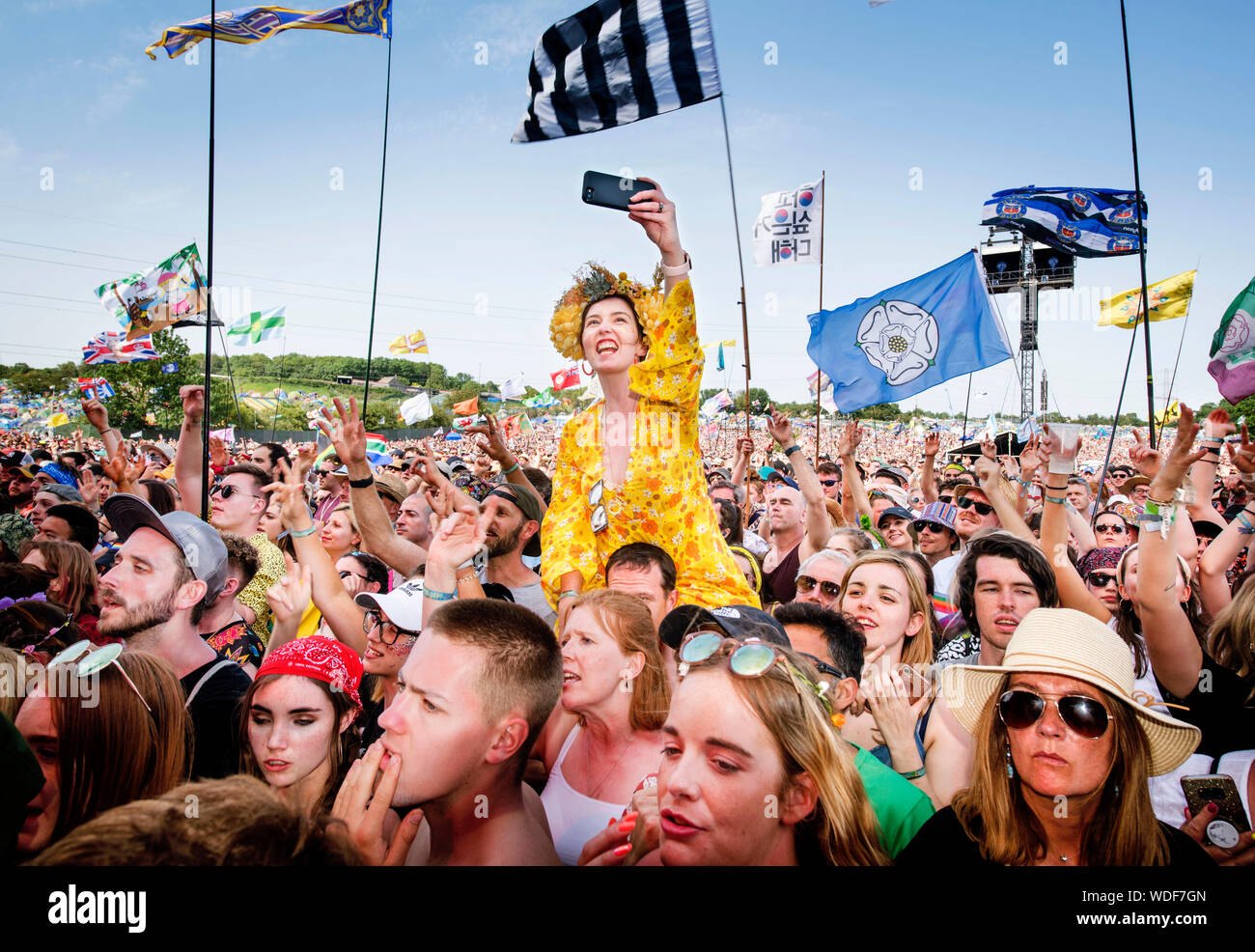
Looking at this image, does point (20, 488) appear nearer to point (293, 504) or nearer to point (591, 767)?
point (293, 504)

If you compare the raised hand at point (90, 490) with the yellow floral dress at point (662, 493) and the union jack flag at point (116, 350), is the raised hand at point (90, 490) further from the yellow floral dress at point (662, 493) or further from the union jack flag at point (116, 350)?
the union jack flag at point (116, 350)

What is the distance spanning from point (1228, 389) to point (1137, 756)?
5.16 m

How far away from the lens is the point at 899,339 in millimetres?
7246

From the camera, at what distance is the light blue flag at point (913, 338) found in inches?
274

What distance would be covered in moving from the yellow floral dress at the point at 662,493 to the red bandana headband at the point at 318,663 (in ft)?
3.14

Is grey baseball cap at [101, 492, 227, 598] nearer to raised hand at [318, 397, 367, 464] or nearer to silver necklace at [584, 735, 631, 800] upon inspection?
raised hand at [318, 397, 367, 464]

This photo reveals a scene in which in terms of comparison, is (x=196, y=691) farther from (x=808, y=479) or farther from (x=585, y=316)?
(x=808, y=479)

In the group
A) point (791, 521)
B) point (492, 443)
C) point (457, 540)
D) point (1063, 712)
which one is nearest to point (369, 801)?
point (457, 540)

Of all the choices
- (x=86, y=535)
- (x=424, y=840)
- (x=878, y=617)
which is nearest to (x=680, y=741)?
(x=424, y=840)

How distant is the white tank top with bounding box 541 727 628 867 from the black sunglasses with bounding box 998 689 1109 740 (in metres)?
1.20

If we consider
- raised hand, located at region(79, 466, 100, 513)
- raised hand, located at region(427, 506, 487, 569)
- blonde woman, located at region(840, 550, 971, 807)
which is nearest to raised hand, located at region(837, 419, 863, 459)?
blonde woman, located at region(840, 550, 971, 807)

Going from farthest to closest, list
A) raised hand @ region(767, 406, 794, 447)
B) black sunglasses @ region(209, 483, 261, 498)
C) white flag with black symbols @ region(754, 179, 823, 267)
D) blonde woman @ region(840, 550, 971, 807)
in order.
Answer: white flag with black symbols @ region(754, 179, 823, 267) → raised hand @ region(767, 406, 794, 447) → black sunglasses @ region(209, 483, 261, 498) → blonde woman @ region(840, 550, 971, 807)

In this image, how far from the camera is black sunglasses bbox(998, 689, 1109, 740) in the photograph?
6.47 ft

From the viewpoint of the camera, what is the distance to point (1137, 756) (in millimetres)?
1974
